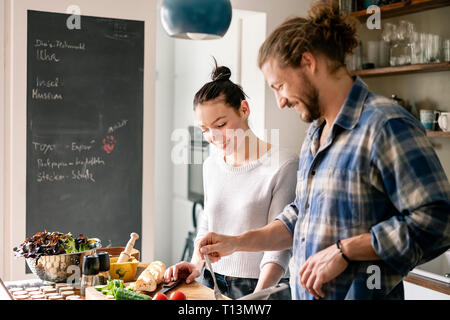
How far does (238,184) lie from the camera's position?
6.16 feet

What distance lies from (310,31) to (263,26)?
225cm

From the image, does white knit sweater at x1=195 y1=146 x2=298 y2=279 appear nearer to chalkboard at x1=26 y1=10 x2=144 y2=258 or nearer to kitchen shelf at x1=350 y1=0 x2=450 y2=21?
chalkboard at x1=26 y1=10 x2=144 y2=258

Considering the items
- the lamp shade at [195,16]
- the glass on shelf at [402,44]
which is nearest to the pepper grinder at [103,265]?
the lamp shade at [195,16]

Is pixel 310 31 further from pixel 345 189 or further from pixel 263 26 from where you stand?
pixel 263 26

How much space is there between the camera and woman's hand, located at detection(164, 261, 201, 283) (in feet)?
5.41

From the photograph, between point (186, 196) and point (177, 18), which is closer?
point (177, 18)

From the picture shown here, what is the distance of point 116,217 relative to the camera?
307 centimetres

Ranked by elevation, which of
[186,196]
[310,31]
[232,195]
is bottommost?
[186,196]

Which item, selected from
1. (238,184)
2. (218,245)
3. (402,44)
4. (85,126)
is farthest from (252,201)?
(402,44)

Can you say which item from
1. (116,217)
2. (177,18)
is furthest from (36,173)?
(177,18)

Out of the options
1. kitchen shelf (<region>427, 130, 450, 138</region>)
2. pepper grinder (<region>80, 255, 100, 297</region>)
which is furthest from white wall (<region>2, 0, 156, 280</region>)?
kitchen shelf (<region>427, 130, 450, 138</region>)

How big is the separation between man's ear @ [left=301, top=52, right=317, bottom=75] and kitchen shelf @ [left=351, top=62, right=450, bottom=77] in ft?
6.07

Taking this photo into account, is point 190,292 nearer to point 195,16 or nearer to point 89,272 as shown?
point 89,272

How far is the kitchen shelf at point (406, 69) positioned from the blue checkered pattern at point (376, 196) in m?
1.83
